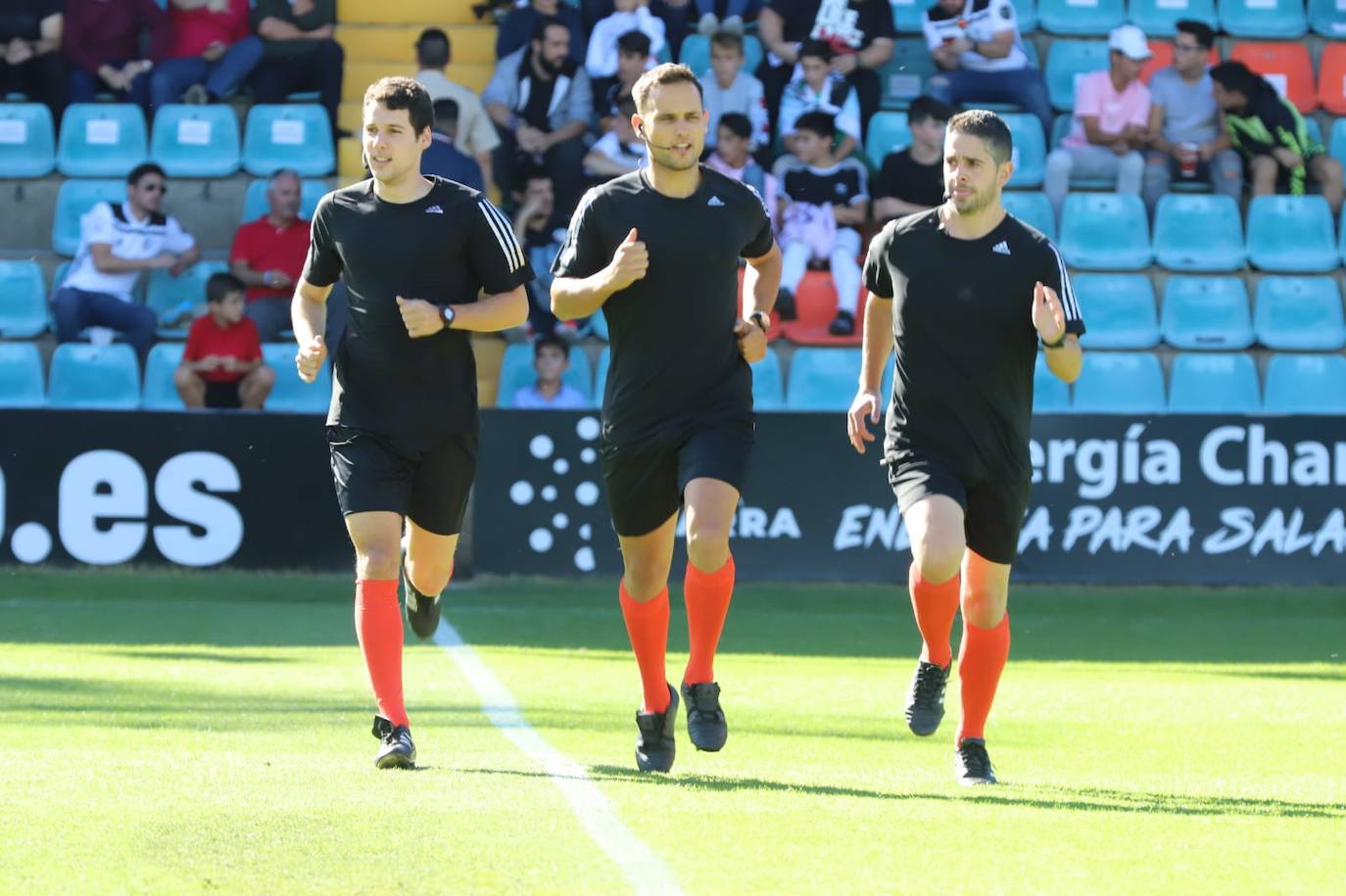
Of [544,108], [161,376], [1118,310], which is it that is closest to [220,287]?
[161,376]

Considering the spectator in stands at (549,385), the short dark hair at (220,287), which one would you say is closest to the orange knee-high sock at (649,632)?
the spectator in stands at (549,385)

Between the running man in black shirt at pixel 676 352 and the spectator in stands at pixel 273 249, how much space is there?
29.0 feet

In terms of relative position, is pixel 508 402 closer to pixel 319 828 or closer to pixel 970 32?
pixel 970 32

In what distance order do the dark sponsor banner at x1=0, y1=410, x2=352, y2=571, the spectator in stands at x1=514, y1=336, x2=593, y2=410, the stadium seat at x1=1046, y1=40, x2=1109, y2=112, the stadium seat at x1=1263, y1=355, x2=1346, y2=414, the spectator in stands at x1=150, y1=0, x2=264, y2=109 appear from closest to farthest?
the dark sponsor banner at x1=0, y1=410, x2=352, y2=571
the spectator in stands at x1=514, y1=336, x2=593, y2=410
the stadium seat at x1=1263, y1=355, x2=1346, y2=414
the spectator in stands at x1=150, y1=0, x2=264, y2=109
the stadium seat at x1=1046, y1=40, x2=1109, y2=112

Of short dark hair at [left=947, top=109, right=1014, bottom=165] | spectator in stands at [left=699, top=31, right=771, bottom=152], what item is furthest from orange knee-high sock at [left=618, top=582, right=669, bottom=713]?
spectator in stands at [left=699, top=31, right=771, bottom=152]

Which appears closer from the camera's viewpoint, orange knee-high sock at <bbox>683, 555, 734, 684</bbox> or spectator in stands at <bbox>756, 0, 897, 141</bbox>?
orange knee-high sock at <bbox>683, 555, 734, 684</bbox>

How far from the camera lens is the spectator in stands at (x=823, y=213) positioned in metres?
15.3

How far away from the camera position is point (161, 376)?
49.2ft

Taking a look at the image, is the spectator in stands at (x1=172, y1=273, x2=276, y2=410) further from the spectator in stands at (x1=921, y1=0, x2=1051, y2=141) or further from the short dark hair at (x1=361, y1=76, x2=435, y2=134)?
the short dark hair at (x1=361, y1=76, x2=435, y2=134)

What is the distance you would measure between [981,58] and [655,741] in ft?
36.1

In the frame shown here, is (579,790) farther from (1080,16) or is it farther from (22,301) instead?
(1080,16)

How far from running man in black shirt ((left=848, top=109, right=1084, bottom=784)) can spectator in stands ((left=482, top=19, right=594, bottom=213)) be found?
9267mm

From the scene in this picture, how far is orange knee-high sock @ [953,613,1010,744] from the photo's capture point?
6434 millimetres

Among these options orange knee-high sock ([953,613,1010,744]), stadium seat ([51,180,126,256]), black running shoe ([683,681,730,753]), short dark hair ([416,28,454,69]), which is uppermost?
short dark hair ([416,28,454,69])
